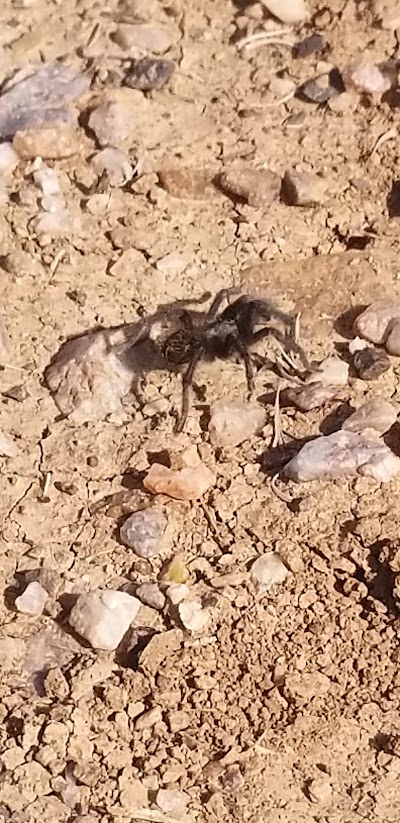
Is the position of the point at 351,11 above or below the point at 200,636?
above

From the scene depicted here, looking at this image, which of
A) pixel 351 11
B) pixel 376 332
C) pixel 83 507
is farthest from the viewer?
pixel 351 11

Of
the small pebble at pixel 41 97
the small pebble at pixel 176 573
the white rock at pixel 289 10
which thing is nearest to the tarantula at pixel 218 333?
the small pebble at pixel 176 573

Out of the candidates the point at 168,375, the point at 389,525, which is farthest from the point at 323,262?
the point at 389,525

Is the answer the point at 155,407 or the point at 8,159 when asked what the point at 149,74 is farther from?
the point at 155,407

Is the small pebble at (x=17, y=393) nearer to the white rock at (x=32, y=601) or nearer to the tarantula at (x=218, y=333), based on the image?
the tarantula at (x=218, y=333)

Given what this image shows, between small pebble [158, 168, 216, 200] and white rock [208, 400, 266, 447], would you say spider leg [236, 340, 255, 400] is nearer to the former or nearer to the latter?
white rock [208, 400, 266, 447]

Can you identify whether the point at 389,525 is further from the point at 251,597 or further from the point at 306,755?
the point at 306,755

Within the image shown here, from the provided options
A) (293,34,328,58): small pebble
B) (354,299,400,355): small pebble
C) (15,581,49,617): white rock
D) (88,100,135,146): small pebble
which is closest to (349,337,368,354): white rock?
(354,299,400,355): small pebble
